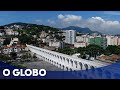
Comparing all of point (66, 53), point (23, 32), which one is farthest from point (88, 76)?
point (23, 32)

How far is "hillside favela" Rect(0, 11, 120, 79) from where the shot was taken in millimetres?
9664

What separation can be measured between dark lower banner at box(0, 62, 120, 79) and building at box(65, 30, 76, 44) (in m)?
0.47

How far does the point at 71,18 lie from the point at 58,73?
2.78ft

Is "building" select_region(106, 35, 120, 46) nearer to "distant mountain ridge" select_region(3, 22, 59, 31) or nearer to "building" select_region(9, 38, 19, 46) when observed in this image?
"distant mountain ridge" select_region(3, 22, 59, 31)

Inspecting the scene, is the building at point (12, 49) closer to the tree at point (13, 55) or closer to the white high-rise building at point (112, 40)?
the tree at point (13, 55)

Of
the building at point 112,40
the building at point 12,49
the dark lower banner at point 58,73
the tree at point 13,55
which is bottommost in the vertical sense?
the dark lower banner at point 58,73

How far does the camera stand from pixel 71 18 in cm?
970

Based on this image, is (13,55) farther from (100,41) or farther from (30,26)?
(100,41)

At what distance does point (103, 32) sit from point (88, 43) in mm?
281

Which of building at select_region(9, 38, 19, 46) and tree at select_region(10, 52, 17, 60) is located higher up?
building at select_region(9, 38, 19, 46)

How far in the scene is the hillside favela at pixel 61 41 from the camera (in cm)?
966

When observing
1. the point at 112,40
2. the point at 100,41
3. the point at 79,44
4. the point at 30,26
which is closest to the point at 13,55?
the point at 30,26

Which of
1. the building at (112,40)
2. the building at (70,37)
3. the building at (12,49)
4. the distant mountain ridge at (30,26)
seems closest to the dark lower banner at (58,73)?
the building at (12,49)

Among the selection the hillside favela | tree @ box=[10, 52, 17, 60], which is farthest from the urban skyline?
tree @ box=[10, 52, 17, 60]
